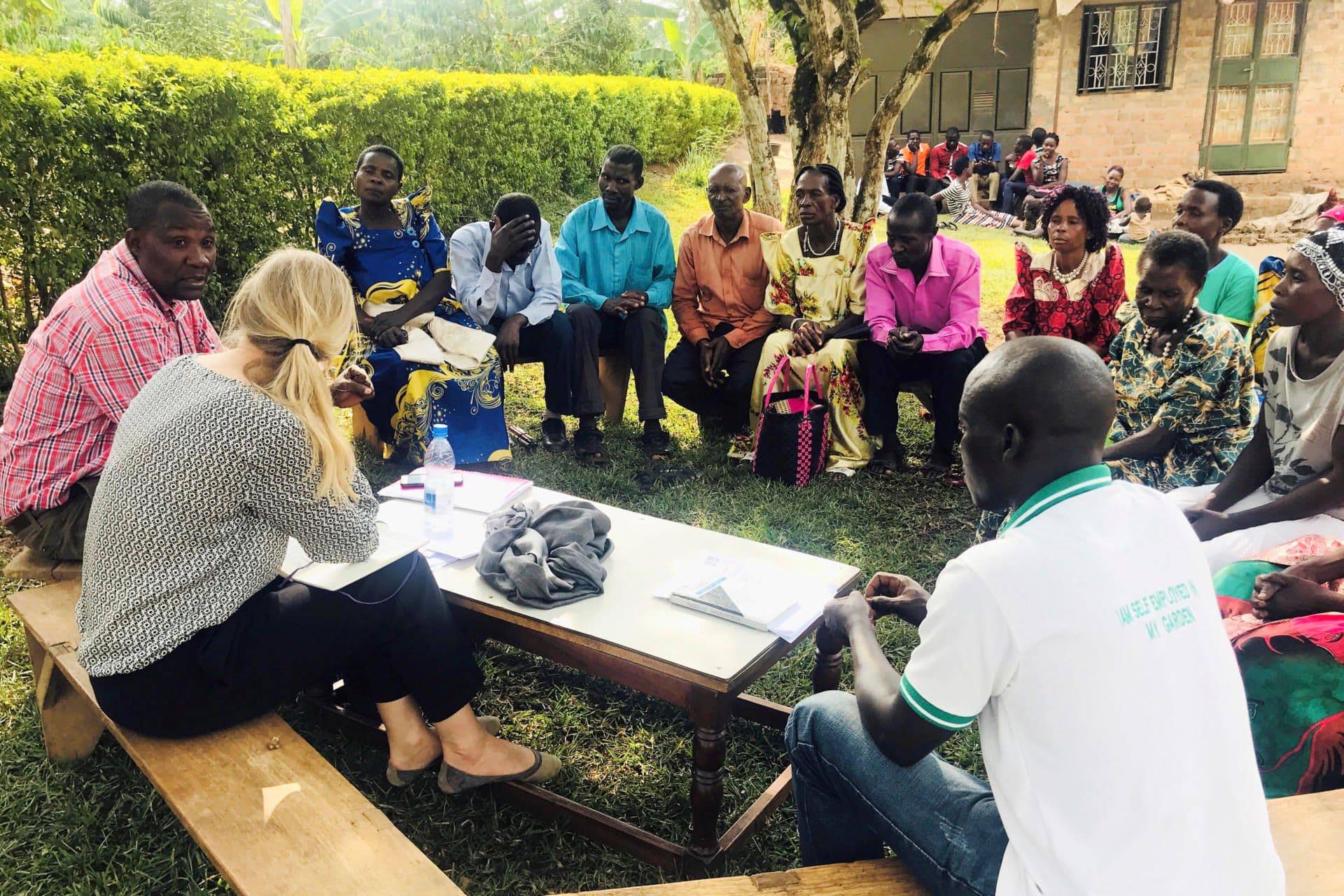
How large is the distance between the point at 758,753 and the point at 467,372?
2754 millimetres

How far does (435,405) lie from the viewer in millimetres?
5031

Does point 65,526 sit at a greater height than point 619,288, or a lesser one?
lesser

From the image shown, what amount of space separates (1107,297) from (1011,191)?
10496mm

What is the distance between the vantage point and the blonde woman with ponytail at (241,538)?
7.48ft

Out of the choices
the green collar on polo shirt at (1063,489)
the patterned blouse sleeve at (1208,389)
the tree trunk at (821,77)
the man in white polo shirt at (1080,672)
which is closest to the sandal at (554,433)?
the tree trunk at (821,77)

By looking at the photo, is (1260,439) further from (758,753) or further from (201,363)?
(201,363)

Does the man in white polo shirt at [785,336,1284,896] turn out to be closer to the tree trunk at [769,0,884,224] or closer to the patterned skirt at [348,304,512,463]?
the patterned skirt at [348,304,512,463]

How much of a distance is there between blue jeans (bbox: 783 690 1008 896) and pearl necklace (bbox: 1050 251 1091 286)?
3.37 meters

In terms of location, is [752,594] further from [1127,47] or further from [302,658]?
[1127,47]

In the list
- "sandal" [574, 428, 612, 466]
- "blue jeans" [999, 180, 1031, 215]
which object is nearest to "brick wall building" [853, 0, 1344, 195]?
"blue jeans" [999, 180, 1031, 215]

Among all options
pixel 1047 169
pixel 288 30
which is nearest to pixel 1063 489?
pixel 1047 169

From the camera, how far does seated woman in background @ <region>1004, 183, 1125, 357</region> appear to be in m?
4.62

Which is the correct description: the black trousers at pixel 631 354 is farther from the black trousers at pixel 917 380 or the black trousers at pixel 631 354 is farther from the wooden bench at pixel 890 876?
the wooden bench at pixel 890 876

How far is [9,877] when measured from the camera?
8.27 ft
